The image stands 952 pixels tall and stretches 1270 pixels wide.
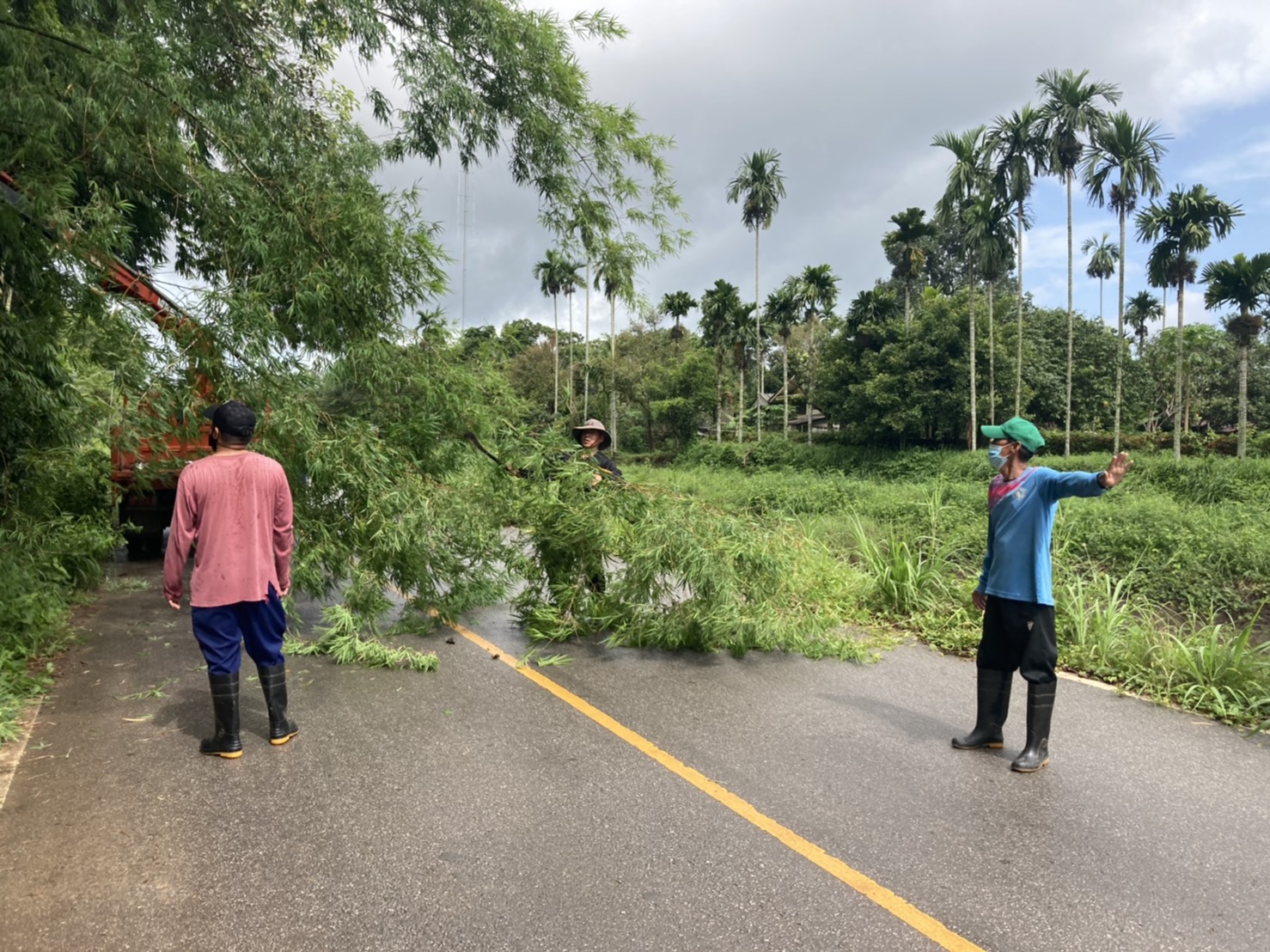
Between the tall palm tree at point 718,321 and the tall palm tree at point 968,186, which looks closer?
the tall palm tree at point 968,186

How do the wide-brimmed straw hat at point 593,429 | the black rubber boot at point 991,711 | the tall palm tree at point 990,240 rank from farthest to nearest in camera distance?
the tall palm tree at point 990,240, the wide-brimmed straw hat at point 593,429, the black rubber boot at point 991,711

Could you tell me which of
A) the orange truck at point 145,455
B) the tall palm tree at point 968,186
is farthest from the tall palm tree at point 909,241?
the orange truck at point 145,455

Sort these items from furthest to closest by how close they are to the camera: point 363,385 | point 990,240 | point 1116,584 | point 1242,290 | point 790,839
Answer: point 990,240 → point 1242,290 → point 1116,584 → point 363,385 → point 790,839

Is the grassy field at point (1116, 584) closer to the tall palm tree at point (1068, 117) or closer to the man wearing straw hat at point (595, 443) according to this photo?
the man wearing straw hat at point (595, 443)

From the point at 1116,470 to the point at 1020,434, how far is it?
74cm

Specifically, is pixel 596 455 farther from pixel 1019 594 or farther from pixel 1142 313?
pixel 1142 313

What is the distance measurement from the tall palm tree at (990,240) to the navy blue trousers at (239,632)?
33056 mm

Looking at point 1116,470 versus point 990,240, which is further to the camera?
point 990,240

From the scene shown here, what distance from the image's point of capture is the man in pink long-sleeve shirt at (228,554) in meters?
4.10

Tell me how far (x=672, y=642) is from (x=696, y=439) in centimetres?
4251

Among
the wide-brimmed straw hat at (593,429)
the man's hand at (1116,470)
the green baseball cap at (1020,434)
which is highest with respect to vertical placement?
the wide-brimmed straw hat at (593,429)

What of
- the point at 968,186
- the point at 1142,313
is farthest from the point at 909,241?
the point at 1142,313

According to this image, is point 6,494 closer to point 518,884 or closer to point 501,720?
point 501,720

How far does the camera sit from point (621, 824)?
3.44 m
